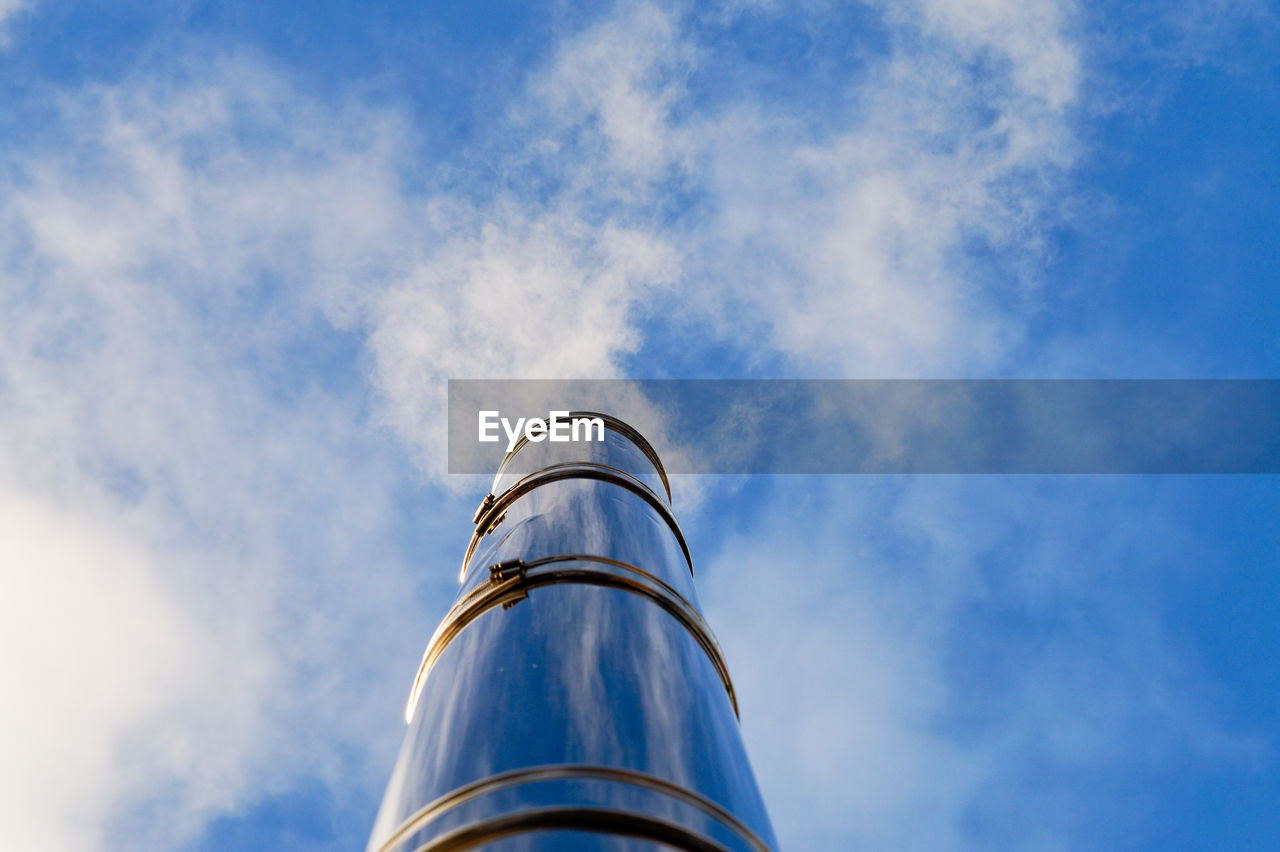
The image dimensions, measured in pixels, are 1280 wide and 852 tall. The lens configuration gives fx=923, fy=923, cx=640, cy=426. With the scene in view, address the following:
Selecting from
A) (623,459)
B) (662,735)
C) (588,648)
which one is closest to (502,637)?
(588,648)

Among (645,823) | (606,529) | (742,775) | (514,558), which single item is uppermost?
(606,529)

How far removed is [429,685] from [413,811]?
54.8 inches

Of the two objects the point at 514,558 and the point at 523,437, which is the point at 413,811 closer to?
the point at 514,558

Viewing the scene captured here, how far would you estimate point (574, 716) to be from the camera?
3.77 metres

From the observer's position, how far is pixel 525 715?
381 cm

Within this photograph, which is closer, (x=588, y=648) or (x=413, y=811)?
(x=413, y=811)

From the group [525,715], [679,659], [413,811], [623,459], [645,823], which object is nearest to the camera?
[645,823]

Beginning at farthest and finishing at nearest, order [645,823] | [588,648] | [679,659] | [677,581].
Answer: [677,581] → [679,659] → [588,648] → [645,823]

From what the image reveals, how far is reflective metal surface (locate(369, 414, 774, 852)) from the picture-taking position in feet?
10.5

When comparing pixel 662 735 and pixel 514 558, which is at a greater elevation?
pixel 514 558

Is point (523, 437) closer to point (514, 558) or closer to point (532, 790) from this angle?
point (514, 558)

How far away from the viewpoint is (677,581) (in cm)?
592

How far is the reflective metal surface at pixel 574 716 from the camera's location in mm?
3209

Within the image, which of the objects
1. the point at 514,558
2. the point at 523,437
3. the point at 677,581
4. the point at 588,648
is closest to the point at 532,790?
the point at 588,648
